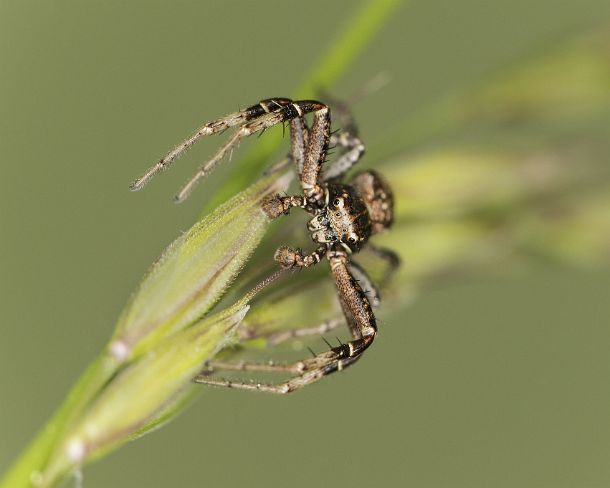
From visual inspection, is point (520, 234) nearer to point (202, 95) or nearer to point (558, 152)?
point (558, 152)

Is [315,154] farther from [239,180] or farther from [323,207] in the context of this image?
[239,180]

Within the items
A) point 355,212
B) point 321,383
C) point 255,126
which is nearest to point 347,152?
point 355,212

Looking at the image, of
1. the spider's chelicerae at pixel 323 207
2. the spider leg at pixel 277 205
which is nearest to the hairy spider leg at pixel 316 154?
the spider's chelicerae at pixel 323 207

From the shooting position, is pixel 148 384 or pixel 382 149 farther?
pixel 382 149

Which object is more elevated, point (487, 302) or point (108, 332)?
point (487, 302)

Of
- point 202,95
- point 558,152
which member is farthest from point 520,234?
point 202,95

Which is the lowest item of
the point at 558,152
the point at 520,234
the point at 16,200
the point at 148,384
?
the point at 148,384

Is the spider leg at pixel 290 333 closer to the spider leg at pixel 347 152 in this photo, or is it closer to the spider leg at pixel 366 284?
the spider leg at pixel 366 284
